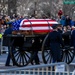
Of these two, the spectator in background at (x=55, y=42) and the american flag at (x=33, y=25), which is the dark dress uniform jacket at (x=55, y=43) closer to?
the spectator in background at (x=55, y=42)

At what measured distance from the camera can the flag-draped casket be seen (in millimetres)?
17516

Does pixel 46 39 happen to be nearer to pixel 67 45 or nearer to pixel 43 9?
pixel 67 45

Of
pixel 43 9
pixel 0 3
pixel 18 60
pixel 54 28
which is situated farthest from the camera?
pixel 43 9

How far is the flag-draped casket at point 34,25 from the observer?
1752cm

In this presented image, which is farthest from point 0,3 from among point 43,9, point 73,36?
point 73,36

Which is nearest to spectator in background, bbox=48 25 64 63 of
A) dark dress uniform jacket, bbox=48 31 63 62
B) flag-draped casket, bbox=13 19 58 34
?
dark dress uniform jacket, bbox=48 31 63 62

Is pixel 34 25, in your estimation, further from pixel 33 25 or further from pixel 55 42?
pixel 55 42

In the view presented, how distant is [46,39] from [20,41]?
120 cm

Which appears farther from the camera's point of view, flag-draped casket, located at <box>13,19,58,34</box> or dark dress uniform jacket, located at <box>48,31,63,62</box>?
flag-draped casket, located at <box>13,19,58,34</box>

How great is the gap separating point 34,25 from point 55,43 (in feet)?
3.47

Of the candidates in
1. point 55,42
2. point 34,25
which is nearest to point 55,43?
point 55,42

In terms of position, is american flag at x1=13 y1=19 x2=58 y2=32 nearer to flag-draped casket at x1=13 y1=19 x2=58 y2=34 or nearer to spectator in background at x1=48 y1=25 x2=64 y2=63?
flag-draped casket at x1=13 y1=19 x2=58 y2=34

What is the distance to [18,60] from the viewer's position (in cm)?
1833

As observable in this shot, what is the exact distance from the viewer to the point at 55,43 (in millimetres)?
17266
